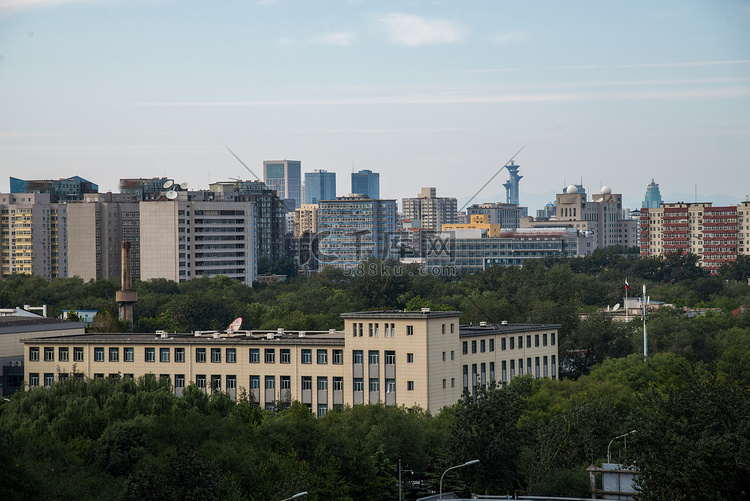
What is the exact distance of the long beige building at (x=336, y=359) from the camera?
65.4 metres

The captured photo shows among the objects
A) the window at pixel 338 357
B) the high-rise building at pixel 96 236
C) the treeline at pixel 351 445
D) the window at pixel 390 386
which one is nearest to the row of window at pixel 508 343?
the window at pixel 390 386

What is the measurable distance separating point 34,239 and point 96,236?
14184 millimetres

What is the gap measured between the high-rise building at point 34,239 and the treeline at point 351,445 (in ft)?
427

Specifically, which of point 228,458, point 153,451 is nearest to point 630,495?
point 228,458

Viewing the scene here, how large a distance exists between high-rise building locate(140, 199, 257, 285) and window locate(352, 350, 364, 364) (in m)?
96.2

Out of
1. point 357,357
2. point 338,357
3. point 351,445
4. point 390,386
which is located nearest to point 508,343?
point 390,386

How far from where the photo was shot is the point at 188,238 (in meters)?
166

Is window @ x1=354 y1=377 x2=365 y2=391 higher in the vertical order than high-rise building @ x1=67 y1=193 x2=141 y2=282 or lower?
lower

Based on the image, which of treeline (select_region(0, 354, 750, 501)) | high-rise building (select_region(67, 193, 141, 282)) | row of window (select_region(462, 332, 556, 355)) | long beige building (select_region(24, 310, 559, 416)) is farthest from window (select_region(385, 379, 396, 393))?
high-rise building (select_region(67, 193, 141, 282))

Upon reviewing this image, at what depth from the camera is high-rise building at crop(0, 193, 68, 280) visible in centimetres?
18225

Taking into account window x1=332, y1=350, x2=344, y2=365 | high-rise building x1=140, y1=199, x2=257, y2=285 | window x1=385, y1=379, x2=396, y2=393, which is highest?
high-rise building x1=140, y1=199, x2=257, y2=285

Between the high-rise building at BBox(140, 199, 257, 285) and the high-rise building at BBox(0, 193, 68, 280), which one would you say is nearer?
the high-rise building at BBox(140, 199, 257, 285)

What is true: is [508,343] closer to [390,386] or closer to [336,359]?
[390,386]

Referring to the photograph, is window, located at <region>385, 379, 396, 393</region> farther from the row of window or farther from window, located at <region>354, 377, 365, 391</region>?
the row of window
